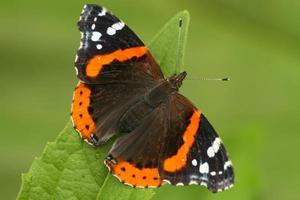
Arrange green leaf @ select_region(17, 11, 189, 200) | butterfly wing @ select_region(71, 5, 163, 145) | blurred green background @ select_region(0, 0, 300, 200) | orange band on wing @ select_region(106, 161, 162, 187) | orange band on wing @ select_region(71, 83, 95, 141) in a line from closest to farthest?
1. green leaf @ select_region(17, 11, 189, 200)
2. orange band on wing @ select_region(106, 161, 162, 187)
3. orange band on wing @ select_region(71, 83, 95, 141)
4. butterfly wing @ select_region(71, 5, 163, 145)
5. blurred green background @ select_region(0, 0, 300, 200)

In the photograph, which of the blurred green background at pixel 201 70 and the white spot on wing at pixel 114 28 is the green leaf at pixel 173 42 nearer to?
the white spot on wing at pixel 114 28

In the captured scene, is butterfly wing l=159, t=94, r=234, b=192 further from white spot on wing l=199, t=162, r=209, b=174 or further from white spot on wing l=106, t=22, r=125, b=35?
white spot on wing l=106, t=22, r=125, b=35

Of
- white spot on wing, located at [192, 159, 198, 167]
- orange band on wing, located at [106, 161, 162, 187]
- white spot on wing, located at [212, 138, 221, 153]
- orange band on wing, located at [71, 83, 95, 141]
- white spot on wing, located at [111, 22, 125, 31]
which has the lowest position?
orange band on wing, located at [106, 161, 162, 187]

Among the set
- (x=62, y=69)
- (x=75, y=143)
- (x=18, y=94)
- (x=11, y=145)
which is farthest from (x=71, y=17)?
(x=75, y=143)

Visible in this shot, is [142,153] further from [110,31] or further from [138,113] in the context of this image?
[110,31]

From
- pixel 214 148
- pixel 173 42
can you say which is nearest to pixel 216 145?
pixel 214 148

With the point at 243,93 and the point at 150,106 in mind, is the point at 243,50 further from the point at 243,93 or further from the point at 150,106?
the point at 150,106

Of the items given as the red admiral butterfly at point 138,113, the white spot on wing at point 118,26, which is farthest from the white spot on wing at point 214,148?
the white spot on wing at point 118,26

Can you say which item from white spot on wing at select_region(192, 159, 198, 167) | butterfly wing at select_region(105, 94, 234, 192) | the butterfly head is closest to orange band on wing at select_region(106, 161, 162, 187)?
butterfly wing at select_region(105, 94, 234, 192)
